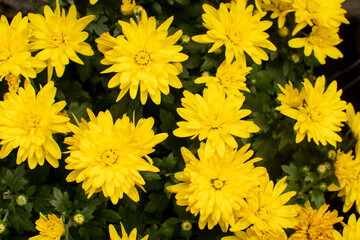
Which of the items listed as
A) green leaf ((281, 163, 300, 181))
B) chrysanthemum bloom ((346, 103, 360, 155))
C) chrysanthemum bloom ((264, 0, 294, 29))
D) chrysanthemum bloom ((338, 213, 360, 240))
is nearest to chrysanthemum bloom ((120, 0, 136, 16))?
chrysanthemum bloom ((264, 0, 294, 29))

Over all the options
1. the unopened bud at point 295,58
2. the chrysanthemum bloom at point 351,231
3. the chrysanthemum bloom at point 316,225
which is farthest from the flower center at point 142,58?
the chrysanthemum bloom at point 351,231

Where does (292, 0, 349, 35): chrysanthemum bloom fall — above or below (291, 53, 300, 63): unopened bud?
above

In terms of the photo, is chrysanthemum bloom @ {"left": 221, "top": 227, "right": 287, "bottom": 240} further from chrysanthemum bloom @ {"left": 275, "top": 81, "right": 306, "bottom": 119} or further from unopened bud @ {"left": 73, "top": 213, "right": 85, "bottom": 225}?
unopened bud @ {"left": 73, "top": 213, "right": 85, "bottom": 225}

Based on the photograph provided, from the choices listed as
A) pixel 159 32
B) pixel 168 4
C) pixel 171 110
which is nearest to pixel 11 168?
pixel 171 110

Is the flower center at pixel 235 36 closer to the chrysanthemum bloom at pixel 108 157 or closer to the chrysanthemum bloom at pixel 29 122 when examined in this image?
the chrysanthemum bloom at pixel 108 157

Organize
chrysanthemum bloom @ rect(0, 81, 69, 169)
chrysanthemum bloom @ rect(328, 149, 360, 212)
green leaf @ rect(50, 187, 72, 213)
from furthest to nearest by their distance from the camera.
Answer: chrysanthemum bloom @ rect(328, 149, 360, 212) < green leaf @ rect(50, 187, 72, 213) < chrysanthemum bloom @ rect(0, 81, 69, 169)

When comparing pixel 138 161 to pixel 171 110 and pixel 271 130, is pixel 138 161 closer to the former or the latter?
pixel 171 110
